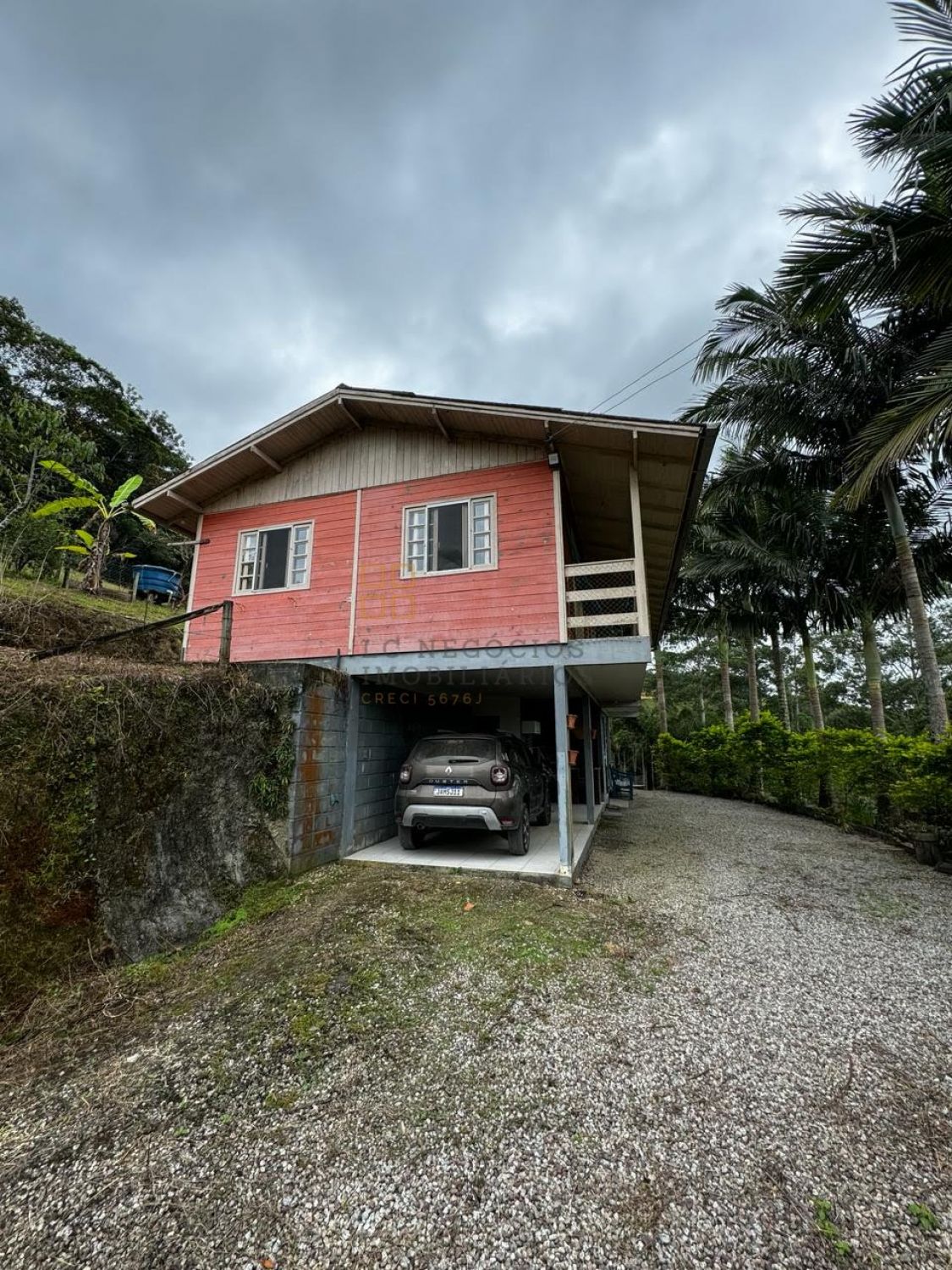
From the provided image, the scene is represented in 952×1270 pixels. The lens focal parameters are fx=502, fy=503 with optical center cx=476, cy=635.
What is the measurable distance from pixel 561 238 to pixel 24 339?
23382 mm

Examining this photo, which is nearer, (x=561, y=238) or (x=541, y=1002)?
(x=541, y=1002)

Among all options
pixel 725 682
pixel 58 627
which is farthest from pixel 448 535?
pixel 725 682

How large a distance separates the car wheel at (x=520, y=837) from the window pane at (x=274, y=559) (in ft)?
17.5

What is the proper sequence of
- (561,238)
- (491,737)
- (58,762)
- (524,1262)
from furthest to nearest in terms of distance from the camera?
1. (561,238)
2. (491,737)
3. (58,762)
4. (524,1262)

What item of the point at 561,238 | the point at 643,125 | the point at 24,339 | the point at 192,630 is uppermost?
the point at 24,339

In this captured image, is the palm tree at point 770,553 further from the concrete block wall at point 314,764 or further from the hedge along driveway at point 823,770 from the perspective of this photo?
the concrete block wall at point 314,764

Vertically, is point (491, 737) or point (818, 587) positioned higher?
point (818, 587)

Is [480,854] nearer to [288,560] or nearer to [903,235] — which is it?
[288,560]

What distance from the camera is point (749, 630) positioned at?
19000mm

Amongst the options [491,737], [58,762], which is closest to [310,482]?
[491,737]

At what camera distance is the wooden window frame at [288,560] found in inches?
326

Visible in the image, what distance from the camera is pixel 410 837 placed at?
22.7 ft

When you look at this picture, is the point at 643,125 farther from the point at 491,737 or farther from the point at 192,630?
the point at 192,630

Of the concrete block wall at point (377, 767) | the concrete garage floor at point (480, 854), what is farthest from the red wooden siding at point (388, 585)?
the concrete garage floor at point (480, 854)
